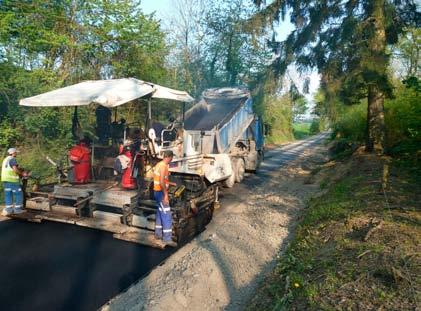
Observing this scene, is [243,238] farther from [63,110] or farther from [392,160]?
[63,110]

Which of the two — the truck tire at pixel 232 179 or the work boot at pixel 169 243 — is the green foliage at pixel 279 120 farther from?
the work boot at pixel 169 243

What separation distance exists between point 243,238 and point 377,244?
228cm

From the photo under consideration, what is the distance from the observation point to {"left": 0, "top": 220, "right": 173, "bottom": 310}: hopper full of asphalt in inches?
154

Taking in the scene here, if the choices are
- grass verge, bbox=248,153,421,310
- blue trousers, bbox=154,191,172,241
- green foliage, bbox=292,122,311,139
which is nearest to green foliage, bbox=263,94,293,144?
green foliage, bbox=292,122,311,139

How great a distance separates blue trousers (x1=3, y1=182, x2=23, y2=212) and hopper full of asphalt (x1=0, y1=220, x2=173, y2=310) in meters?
0.48

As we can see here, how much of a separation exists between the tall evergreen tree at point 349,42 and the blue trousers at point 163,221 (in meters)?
7.31

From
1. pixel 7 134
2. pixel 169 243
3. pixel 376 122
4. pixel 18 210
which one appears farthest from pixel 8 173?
pixel 376 122

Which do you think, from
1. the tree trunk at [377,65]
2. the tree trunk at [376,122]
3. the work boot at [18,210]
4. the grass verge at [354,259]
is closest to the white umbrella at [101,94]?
the work boot at [18,210]

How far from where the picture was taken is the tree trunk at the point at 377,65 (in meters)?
9.52

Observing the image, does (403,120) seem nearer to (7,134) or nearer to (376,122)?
(376,122)

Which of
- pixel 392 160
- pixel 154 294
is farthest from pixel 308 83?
pixel 154 294

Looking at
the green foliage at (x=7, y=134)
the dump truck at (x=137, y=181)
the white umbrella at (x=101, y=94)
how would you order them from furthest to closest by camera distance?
the green foliage at (x=7, y=134)
the dump truck at (x=137, y=181)
the white umbrella at (x=101, y=94)

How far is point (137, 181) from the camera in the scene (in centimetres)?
645

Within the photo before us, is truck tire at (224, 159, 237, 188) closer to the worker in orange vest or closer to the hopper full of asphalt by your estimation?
the worker in orange vest
